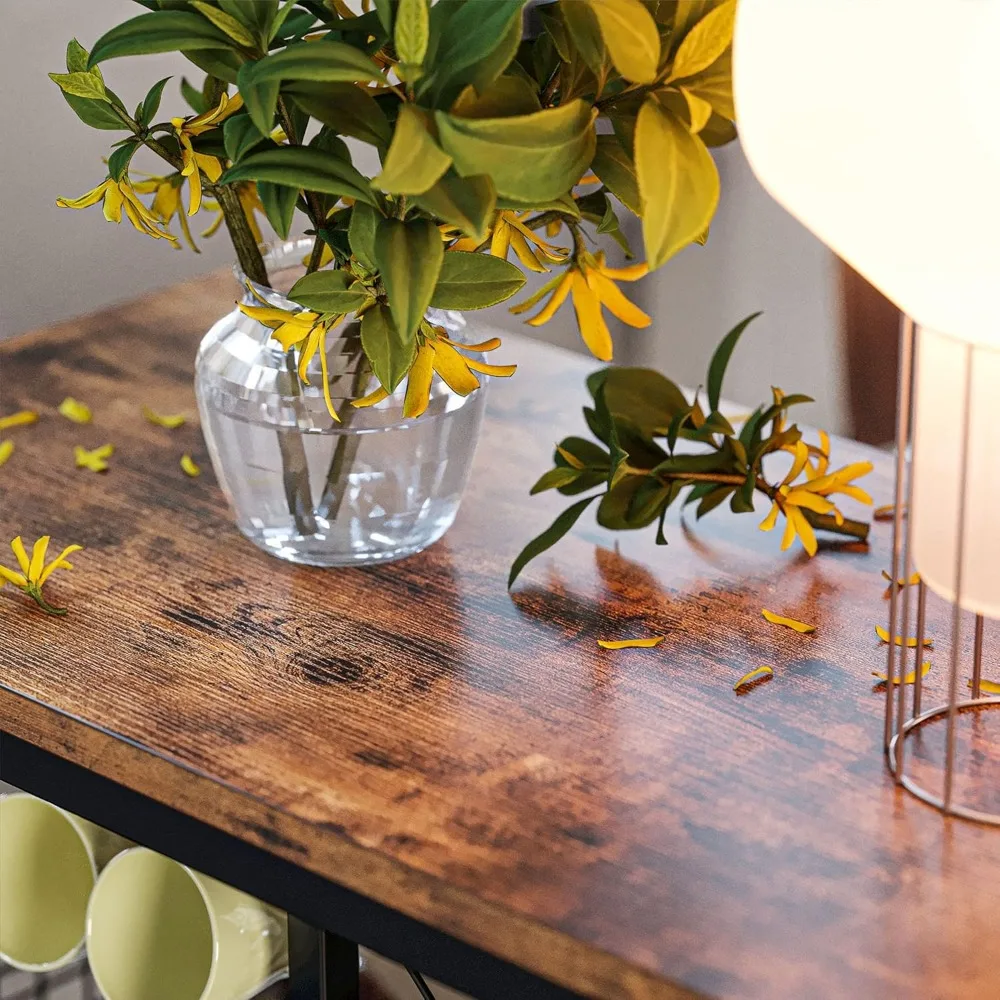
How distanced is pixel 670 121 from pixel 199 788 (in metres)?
0.31

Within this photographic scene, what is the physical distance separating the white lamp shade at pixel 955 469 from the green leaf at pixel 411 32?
21cm

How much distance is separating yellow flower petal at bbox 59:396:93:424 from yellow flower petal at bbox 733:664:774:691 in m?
0.47

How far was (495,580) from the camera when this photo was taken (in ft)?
2.23

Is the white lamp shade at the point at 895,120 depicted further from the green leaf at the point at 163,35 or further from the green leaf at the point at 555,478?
the green leaf at the point at 555,478

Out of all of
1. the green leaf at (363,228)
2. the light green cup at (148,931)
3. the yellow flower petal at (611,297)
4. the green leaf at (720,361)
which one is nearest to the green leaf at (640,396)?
the green leaf at (720,361)

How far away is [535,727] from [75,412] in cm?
44

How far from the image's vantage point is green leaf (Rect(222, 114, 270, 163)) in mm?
504

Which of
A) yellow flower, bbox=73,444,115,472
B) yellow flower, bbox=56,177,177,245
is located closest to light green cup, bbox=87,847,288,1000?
yellow flower, bbox=73,444,115,472

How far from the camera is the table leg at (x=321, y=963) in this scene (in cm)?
62

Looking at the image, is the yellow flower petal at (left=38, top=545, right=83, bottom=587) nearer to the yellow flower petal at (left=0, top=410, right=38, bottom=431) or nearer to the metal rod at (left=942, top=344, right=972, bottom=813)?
the yellow flower petal at (left=0, top=410, right=38, bottom=431)

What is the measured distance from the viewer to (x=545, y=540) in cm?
66

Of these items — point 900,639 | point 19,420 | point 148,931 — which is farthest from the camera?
point 19,420

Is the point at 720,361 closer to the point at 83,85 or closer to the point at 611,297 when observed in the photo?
the point at 611,297

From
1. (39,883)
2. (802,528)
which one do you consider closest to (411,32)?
(802,528)
